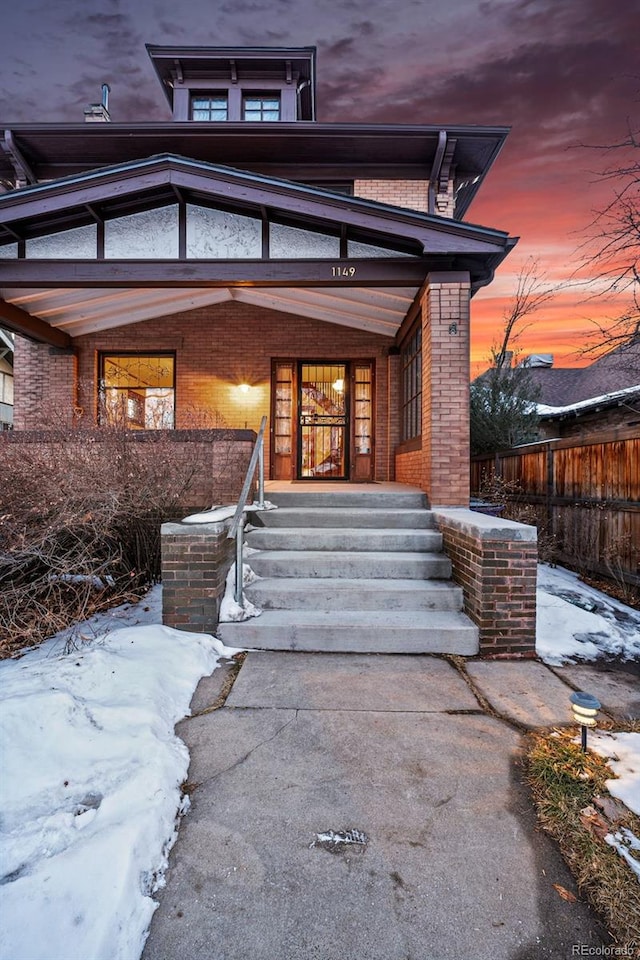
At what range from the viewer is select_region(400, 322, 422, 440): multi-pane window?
6.16m

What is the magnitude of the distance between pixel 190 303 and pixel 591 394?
22.0 metres

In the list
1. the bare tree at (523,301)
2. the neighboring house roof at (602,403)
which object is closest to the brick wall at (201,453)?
the neighboring house roof at (602,403)

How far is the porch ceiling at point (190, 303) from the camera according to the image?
254 inches

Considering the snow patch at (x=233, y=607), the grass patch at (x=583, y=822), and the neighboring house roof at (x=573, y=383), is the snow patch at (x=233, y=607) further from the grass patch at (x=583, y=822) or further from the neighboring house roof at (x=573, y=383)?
the neighboring house roof at (x=573, y=383)

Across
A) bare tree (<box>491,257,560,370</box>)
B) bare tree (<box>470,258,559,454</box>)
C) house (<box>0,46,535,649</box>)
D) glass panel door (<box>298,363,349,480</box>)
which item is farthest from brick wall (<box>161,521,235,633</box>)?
bare tree (<box>491,257,560,370</box>)

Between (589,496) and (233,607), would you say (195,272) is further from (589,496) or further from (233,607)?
(589,496)

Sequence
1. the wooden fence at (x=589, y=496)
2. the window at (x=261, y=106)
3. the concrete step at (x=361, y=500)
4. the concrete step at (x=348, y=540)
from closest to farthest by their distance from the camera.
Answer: the concrete step at (x=348, y=540), the wooden fence at (x=589, y=496), the concrete step at (x=361, y=500), the window at (x=261, y=106)

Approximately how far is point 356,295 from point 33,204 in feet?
13.5

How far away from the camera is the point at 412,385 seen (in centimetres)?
681

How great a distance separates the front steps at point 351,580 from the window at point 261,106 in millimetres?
8923

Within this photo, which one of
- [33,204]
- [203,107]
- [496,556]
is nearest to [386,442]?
[496,556]

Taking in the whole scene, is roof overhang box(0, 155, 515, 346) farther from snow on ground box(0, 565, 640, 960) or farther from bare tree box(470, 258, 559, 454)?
snow on ground box(0, 565, 640, 960)

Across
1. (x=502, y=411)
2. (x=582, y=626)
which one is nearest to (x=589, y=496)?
(x=582, y=626)

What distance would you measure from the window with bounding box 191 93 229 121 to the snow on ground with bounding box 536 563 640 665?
1123cm
